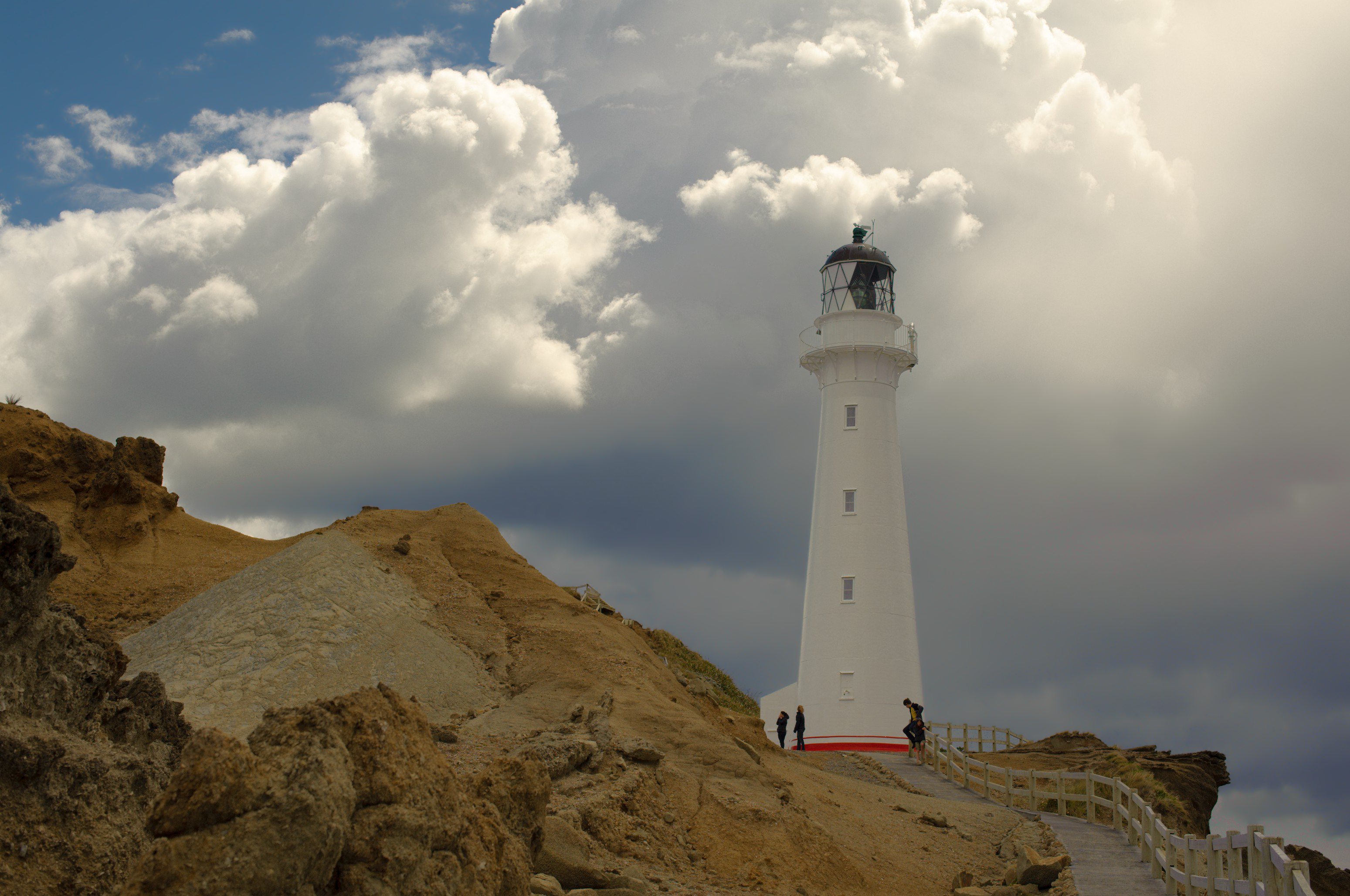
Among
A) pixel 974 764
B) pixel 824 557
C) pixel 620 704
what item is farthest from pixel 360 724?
pixel 824 557

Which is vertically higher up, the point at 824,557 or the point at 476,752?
the point at 824,557

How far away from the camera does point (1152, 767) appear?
94.3 ft

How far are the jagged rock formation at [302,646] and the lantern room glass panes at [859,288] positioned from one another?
19668mm

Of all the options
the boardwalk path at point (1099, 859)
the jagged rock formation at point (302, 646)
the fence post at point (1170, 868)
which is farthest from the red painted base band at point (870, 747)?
the fence post at point (1170, 868)

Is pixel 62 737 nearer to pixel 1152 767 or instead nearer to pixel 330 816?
pixel 330 816

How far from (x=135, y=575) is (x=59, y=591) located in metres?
1.99

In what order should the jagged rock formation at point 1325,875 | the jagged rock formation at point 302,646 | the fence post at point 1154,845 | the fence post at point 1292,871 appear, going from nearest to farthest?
the fence post at point 1292,871, the fence post at point 1154,845, the jagged rock formation at point 302,646, the jagged rock formation at point 1325,875

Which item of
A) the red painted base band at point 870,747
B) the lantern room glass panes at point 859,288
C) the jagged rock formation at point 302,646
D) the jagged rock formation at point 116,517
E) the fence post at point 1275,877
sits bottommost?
the fence post at point 1275,877

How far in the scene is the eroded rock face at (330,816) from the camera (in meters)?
5.63

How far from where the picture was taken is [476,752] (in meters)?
16.1

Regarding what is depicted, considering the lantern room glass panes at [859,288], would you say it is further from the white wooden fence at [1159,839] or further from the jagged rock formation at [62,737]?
the jagged rock formation at [62,737]

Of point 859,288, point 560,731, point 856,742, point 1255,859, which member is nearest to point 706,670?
point 856,742

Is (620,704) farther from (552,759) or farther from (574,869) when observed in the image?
(574,869)

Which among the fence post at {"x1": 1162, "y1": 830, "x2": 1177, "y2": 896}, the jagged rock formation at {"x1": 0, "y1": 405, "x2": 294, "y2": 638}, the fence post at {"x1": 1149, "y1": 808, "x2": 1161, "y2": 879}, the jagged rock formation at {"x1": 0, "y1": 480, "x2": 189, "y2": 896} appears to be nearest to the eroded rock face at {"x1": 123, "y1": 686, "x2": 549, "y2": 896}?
the jagged rock formation at {"x1": 0, "y1": 480, "x2": 189, "y2": 896}
